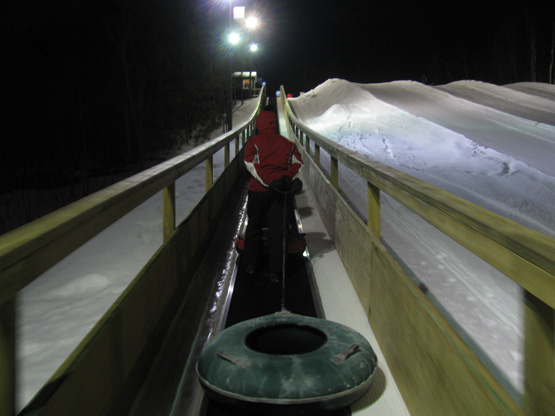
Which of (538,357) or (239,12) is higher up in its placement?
(239,12)

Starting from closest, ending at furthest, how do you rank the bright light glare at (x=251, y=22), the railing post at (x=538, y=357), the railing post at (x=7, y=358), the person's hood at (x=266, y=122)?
the railing post at (x=538, y=357)
the railing post at (x=7, y=358)
the person's hood at (x=266, y=122)
the bright light glare at (x=251, y=22)

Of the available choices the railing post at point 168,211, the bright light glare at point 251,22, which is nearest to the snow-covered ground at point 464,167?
the railing post at point 168,211

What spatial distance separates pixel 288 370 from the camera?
262cm

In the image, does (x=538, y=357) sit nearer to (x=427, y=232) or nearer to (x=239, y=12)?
(x=427, y=232)

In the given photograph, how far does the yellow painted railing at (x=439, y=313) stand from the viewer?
1.32 m

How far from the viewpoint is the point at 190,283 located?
4.83 meters

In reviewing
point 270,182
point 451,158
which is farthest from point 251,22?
point 270,182

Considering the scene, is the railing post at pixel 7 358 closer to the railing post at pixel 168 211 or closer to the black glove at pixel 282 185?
the railing post at pixel 168 211

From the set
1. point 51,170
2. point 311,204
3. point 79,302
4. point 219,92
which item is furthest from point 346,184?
point 219,92

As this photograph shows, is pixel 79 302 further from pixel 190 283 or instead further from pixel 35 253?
pixel 35 253

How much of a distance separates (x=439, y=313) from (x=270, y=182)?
287 cm

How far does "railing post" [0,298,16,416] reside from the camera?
145cm

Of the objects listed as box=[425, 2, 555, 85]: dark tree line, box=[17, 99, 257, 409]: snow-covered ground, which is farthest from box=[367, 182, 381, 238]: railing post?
box=[425, 2, 555, 85]: dark tree line

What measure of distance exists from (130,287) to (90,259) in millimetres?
3324
